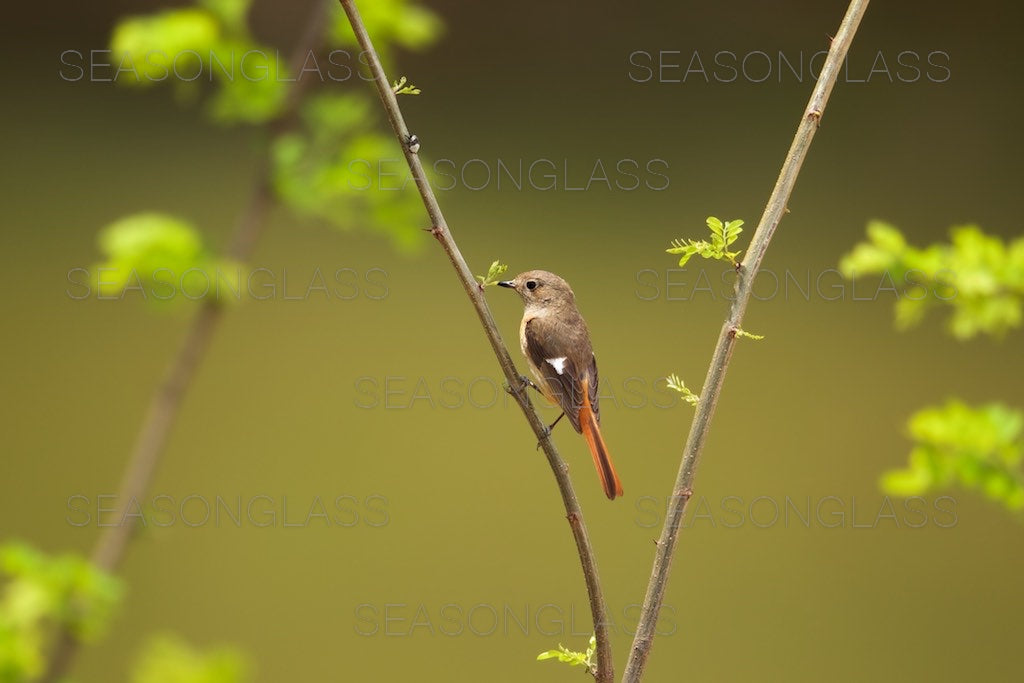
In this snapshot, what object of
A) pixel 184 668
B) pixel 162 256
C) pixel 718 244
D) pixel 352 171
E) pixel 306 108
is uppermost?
pixel 306 108

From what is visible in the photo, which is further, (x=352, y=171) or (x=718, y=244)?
(x=352, y=171)

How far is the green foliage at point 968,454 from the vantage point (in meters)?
1.03

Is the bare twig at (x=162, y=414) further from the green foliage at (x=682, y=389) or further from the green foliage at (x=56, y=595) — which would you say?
the green foliage at (x=682, y=389)

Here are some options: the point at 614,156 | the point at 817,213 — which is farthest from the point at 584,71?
the point at 817,213

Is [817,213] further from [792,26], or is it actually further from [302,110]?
[302,110]

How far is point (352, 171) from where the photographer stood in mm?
1771

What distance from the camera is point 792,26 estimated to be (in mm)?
3447

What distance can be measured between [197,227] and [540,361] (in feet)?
6.02

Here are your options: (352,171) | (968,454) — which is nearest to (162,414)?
(352,171)

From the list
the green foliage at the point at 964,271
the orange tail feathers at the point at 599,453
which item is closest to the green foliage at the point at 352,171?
the orange tail feathers at the point at 599,453

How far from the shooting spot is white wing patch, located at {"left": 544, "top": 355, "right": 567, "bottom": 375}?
1.74 metres

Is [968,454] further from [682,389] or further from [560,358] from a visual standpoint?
[560,358]

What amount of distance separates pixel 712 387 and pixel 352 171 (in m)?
0.90

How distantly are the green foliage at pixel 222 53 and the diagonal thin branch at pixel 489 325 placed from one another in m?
0.63
